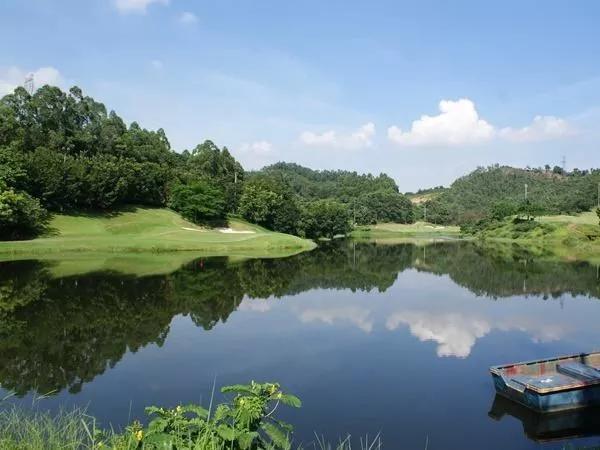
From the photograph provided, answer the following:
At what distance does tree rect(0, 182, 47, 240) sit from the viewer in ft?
208

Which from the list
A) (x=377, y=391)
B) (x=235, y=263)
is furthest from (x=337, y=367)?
(x=235, y=263)

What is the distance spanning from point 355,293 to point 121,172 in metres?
63.2

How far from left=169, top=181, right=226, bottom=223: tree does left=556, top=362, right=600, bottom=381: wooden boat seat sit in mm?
Answer: 80278

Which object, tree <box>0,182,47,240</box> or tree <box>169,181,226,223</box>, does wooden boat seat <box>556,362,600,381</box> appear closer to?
tree <box>0,182,47,240</box>

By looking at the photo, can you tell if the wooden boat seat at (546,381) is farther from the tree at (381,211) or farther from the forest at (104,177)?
the tree at (381,211)

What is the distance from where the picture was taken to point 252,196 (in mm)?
106938

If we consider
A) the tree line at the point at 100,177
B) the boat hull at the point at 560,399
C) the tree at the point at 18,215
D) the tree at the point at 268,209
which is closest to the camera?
the boat hull at the point at 560,399

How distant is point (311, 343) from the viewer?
25.6 m

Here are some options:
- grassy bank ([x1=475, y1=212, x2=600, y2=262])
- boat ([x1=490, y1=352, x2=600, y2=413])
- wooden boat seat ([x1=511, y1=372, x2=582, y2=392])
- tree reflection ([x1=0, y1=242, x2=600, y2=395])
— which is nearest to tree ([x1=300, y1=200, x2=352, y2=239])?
grassy bank ([x1=475, y1=212, x2=600, y2=262])

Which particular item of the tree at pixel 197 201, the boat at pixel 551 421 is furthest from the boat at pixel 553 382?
the tree at pixel 197 201

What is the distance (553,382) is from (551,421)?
236 cm

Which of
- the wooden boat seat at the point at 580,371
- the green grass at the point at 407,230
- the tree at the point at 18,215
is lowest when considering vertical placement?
the green grass at the point at 407,230

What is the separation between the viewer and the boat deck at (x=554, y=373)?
16844 mm

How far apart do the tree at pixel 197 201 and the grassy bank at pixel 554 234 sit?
195 ft
